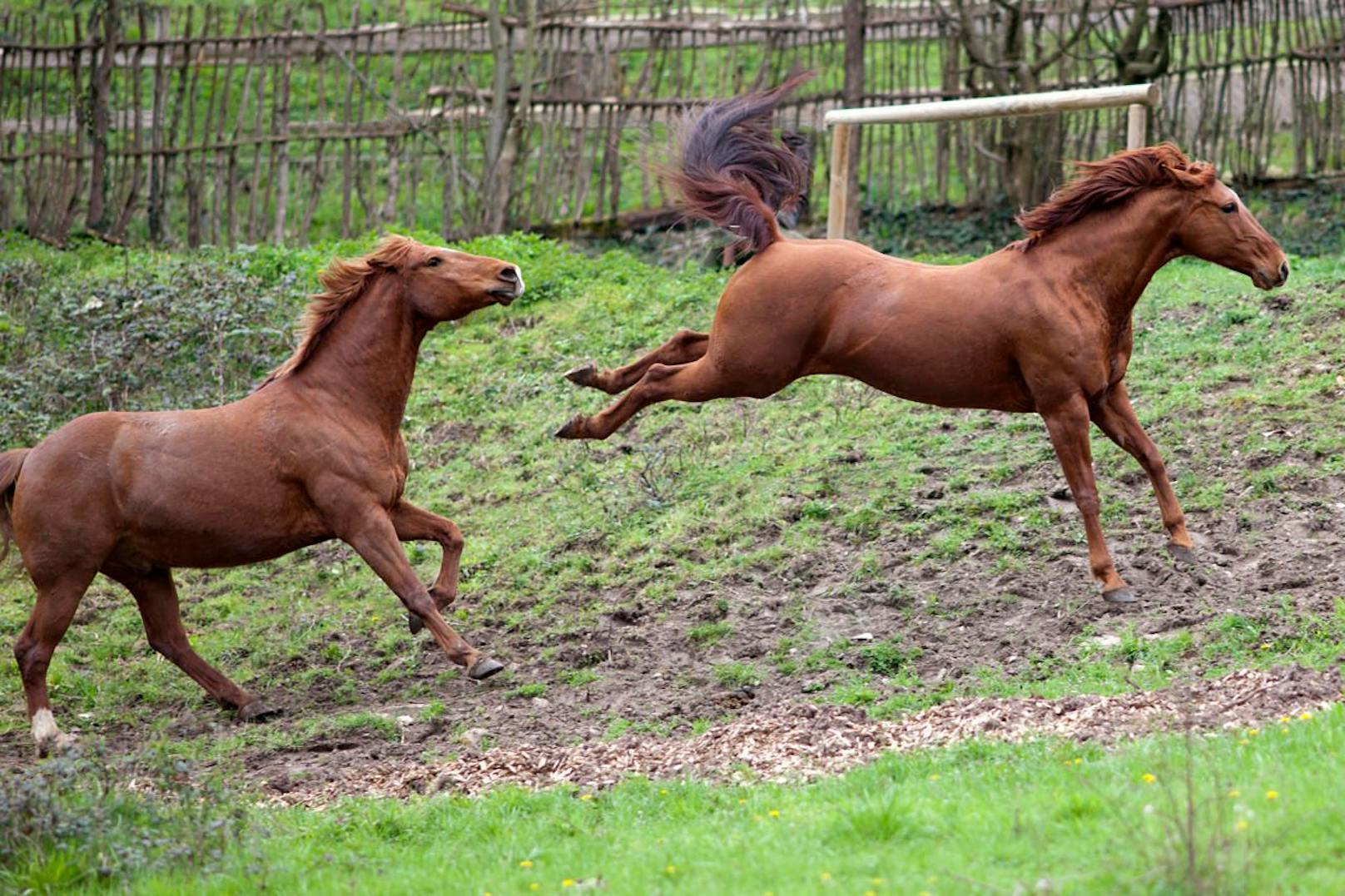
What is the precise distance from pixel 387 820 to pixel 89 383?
8.03 metres

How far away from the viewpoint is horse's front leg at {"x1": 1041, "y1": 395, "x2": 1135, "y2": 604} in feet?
26.6

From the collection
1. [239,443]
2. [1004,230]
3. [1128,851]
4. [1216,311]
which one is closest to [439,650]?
[239,443]

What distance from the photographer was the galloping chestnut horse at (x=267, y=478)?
8.11 m

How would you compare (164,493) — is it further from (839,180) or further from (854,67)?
(854,67)

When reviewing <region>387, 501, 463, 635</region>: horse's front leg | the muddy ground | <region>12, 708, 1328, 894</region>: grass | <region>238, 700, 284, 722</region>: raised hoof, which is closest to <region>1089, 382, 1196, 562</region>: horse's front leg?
the muddy ground

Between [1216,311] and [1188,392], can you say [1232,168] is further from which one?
[1188,392]

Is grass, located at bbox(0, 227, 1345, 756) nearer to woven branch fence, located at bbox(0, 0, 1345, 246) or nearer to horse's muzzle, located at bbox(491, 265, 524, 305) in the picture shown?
horse's muzzle, located at bbox(491, 265, 524, 305)

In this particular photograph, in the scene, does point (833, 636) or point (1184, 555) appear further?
point (1184, 555)

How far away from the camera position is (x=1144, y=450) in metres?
8.40

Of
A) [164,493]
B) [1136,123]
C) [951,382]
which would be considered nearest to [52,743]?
[164,493]

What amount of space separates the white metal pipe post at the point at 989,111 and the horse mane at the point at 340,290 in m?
4.53

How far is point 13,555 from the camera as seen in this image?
11.3 m

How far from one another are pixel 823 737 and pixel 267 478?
10.6 feet

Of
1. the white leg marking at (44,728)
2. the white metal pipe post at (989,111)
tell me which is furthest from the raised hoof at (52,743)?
the white metal pipe post at (989,111)
